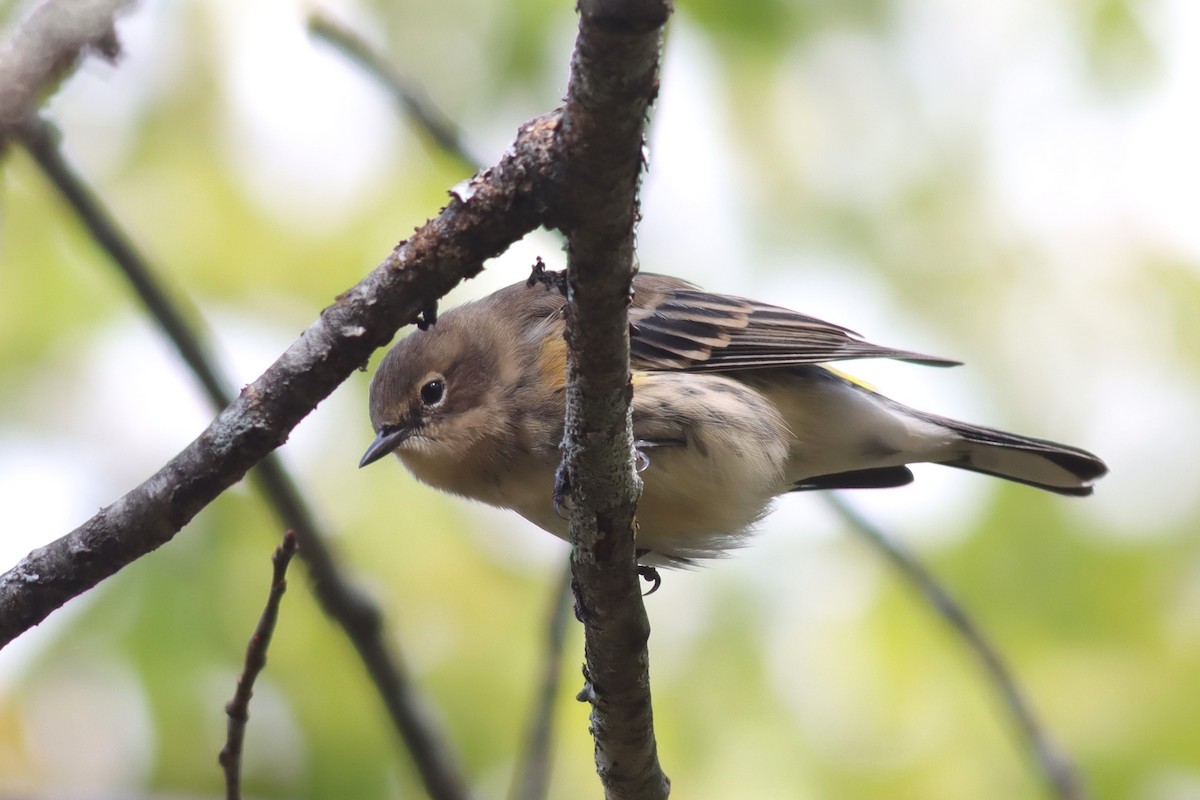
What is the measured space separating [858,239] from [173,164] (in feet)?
16.2

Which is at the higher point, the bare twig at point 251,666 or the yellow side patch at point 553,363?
the yellow side patch at point 553,363

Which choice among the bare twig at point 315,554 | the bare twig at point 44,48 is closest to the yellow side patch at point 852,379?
the bare twig at point 315,554

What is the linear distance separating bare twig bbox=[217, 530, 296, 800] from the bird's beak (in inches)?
63.2

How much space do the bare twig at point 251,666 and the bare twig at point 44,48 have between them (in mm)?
1350

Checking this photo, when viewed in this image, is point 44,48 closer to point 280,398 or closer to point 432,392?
point 280,398

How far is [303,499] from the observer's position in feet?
16.1

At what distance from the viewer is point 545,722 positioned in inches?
196

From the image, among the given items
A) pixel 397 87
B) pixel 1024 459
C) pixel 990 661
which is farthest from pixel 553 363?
pixel 1024 459

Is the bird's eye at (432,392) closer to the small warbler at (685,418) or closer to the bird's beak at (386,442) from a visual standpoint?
the small warbler at (685,418)

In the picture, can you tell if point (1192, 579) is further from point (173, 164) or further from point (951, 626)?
point (173, 164)

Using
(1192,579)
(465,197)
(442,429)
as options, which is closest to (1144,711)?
(1192,579)

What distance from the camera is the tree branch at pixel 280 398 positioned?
272 centimetres

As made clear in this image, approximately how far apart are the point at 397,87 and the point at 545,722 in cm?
312

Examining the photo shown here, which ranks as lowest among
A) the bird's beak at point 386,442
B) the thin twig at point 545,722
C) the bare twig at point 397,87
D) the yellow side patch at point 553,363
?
the thin twig at point 545,722
